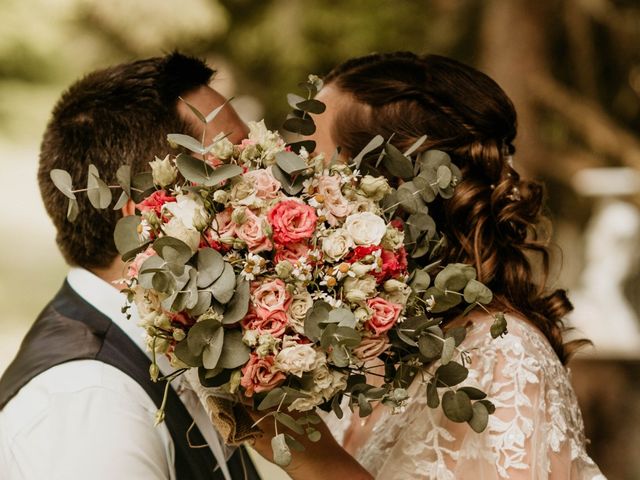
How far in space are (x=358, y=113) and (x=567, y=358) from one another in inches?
35.6

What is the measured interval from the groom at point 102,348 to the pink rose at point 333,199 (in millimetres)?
530

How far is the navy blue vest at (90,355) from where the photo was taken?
182 centimetres

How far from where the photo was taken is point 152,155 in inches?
78.4

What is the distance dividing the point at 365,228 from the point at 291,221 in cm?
15

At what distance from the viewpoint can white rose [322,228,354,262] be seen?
1.49 m

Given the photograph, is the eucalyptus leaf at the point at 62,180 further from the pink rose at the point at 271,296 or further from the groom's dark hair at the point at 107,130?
the pink rose at the point at 271,296

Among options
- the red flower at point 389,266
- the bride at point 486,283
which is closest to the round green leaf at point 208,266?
the red flower at point 389,266

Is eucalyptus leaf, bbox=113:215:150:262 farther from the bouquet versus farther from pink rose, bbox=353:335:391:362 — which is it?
pink rose, bbox=353:335:391:362

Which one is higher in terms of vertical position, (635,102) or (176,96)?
(176,96)

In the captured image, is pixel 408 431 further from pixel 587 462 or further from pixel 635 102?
pixel 635 102

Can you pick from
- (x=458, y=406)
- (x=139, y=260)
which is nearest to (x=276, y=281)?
(x=139, y=260)

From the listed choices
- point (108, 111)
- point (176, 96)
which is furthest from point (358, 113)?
point (108, 111)

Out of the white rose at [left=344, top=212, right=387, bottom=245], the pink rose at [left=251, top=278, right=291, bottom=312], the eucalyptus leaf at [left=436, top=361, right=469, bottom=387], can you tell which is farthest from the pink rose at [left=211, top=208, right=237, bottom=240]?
the eucalyptus leaf at [left=436, top=361, right=469, bottom=387]

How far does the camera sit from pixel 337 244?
1494 millimetres
